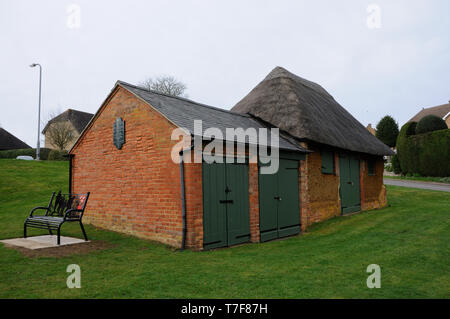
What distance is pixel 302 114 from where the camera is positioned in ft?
37.3

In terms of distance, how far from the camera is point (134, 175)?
8.30 m

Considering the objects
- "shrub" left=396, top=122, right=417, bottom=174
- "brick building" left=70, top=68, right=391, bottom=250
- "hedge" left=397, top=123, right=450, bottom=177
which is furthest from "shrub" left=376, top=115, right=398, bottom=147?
"brick building" left=70, top=68, right=391, bottom=250

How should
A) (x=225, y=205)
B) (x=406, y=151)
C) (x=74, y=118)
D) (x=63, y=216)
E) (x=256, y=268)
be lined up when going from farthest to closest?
(x=74, y=118) → (x=406, y=151) → (x=63, y=216) → (x=225, y=205) → (x=256, y=268)

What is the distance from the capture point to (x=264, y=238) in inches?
346

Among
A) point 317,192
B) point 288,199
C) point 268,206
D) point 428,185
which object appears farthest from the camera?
point 428,185

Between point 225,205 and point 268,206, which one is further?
point 268,206

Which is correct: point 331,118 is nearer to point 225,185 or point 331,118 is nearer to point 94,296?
point 225,185

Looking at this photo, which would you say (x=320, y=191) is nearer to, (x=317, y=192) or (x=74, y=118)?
(x=317, y=192)

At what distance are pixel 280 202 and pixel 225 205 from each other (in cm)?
238

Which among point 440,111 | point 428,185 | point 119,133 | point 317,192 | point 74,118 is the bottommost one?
point 428,185

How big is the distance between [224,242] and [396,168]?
31.4 meters

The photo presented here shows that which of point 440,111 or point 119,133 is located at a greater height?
point 440,111

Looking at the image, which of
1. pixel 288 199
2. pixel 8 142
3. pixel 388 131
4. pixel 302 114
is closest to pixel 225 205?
pixel 288 199
